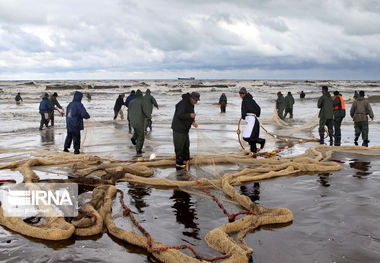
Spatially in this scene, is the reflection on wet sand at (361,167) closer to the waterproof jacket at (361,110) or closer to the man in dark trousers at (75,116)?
the waterproof jacket at (361,110)

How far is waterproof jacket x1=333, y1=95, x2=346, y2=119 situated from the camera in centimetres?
1188

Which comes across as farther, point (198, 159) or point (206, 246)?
point (198, 159)

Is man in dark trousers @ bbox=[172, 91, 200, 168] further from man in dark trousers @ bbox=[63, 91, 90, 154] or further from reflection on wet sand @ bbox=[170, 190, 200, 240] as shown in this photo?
man in dark trousers @ bbox=[63, 91, 90, 154]

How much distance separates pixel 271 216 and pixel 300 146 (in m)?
6.84

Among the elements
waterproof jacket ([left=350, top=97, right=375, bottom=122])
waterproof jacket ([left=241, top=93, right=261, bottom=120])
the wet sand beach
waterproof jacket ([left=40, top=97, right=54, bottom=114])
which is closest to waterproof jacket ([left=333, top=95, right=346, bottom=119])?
waterproof jacket ([left=350, top=97, right=375, bottom=122])

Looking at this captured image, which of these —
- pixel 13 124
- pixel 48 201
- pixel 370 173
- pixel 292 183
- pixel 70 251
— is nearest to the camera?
pixel 70 251

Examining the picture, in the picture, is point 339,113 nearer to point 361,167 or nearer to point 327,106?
point 327,106

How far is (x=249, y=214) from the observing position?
484cm

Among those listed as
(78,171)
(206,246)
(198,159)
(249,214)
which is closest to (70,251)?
(206,246)

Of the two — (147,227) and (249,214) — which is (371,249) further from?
(147,227)

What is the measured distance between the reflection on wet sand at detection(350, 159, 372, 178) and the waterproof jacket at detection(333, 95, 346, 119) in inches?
146

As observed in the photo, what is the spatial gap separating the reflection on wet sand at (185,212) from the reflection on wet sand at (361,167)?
3704 millimetres

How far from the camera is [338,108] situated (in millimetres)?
11891

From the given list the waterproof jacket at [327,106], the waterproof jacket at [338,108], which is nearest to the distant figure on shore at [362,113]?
the waterproof jacket at [338,108]
